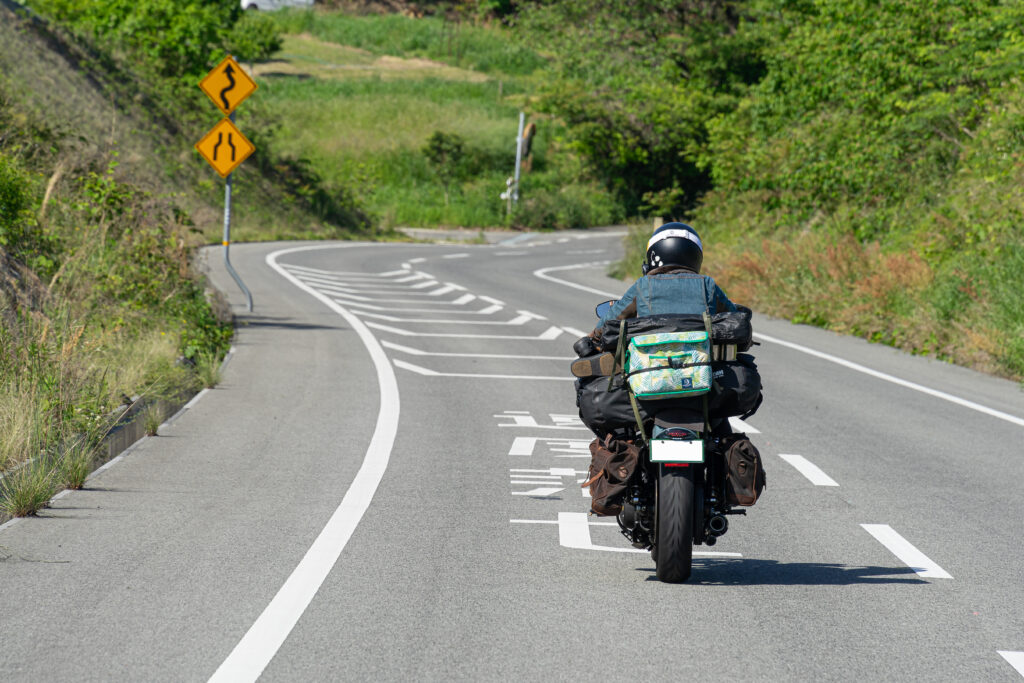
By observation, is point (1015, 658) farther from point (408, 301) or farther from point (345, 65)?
point (345, 65)

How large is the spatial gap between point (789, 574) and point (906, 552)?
2.92 feet

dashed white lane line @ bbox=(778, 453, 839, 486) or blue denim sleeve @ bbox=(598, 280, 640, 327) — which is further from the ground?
blue denim sleeve @ bbox=(598, 280, 640, 327)

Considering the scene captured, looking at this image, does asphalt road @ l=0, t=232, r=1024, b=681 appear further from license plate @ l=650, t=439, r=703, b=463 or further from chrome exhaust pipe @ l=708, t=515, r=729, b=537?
license plate @ l=650, t=439, r=703, b=463

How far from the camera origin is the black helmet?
6.21 m

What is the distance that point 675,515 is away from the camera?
580 centimetres

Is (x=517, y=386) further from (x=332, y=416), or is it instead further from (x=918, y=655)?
(x=918, y=655)

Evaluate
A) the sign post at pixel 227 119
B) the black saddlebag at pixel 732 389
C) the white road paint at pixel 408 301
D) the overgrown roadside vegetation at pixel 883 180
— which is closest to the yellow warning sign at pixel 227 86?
the sign post at pixel 227 119

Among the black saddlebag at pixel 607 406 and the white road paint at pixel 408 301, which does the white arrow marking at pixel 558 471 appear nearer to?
the black saddlebag at pixel 607 406

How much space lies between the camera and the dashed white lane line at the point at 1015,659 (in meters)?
4.88

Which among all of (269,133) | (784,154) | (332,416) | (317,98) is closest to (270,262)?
(784,154)

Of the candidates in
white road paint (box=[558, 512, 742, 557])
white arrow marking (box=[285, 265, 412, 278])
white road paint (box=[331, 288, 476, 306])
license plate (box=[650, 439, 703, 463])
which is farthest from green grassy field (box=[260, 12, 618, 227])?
license plate (box=[650, 439, 703, 463])

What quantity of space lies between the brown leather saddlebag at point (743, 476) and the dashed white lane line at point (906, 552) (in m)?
1.07

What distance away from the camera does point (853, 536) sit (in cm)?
716

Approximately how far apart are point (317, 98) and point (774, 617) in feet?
255
